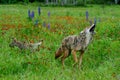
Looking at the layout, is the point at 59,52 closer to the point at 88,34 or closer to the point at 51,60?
the point at 51,60

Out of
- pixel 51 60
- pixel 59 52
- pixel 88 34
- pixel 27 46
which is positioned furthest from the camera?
pixel 27 46

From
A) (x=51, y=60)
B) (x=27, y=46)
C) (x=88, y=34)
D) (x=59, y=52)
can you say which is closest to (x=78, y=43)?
(x=88, y=34)

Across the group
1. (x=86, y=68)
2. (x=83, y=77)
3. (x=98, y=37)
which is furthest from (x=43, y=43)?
(x=83, y=77)

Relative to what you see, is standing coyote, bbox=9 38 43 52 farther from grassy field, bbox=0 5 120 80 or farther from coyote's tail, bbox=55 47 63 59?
coyote's tail, bbox=55 47 63 59

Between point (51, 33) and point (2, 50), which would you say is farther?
point (51, 33)

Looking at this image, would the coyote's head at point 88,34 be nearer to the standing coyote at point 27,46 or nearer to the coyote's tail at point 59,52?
the coyote's tail at point 59,52

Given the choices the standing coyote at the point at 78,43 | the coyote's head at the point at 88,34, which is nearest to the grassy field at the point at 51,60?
the standing coyote at the point at 78,43

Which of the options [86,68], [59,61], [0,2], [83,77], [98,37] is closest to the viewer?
[83,77]

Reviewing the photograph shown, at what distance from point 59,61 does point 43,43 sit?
91.5 inches

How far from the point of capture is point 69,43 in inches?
344

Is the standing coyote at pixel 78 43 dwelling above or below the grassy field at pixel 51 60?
above

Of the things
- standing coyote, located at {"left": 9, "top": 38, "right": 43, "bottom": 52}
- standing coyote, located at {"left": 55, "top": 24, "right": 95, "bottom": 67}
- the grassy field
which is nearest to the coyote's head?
standing coyote, located at {"left": 55, "top": 24, "right": 95, "bottom": 67}

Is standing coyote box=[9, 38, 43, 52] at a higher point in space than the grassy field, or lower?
higher

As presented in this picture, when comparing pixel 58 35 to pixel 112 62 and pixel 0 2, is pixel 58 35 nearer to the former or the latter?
pixel 112 62
